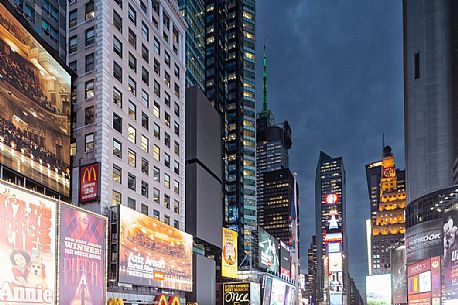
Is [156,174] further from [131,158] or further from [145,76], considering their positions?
[145,76]

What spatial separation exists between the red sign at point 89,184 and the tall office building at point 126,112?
0.32 ft

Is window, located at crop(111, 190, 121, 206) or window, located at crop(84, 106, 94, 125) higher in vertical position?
window, located at crop(84, 106, 94, 125)

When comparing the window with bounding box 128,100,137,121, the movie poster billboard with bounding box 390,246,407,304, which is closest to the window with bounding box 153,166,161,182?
the window with bounding box 128,100,137,121

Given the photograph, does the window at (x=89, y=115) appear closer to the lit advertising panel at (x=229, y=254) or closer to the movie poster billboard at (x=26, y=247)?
the movie poster billboard at (x=26, y=247)

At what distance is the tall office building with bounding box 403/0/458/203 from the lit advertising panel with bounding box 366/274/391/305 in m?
21.7

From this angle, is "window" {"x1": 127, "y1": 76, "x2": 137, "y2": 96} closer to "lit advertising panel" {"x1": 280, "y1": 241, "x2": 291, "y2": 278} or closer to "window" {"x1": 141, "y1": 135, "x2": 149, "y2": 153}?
"window" {"x1": 141, "y1": 135, "x2": 149, "y2": 153}

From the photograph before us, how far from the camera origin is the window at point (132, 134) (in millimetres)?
57169

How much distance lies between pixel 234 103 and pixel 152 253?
390 feet

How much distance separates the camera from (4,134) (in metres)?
39.9

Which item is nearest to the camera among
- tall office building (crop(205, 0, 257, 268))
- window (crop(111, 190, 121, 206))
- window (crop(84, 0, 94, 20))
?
window (crop(111, 190, 121, 206))

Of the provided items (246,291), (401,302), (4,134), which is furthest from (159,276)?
(401,302)

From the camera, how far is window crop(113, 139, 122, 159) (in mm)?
54075

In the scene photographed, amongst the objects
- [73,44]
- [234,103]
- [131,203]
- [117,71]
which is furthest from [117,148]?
[234,103]

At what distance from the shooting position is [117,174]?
177ft
